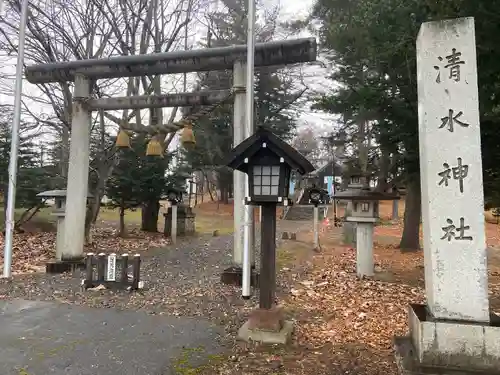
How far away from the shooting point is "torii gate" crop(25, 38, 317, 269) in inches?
298

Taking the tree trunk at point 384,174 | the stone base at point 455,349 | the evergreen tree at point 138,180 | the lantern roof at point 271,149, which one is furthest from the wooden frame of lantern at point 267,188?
the evergreen tree at point 138,180

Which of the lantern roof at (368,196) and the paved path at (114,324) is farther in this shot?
the lantern roof at (368,196)

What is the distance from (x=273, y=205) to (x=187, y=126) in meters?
3.83

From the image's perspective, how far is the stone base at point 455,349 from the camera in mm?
3480

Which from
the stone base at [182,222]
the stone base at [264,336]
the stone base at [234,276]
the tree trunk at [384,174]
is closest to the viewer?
the stone base at [264,336]

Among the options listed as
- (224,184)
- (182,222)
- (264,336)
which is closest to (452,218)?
(264,336)

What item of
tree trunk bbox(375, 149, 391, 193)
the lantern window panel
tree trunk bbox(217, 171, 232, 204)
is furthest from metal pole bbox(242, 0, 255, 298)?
tree trunk bbox(217, 171, 232, 204)

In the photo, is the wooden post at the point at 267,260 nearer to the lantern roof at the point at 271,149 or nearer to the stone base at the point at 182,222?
the lantern roof at the point at 271,149

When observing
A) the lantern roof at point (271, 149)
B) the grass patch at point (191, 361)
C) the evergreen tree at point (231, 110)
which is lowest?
the grass patch at point (191, 361)

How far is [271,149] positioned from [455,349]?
9.88ft

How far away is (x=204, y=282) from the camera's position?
25.7ft

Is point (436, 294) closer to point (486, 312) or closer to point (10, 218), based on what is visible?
point (486, 312)

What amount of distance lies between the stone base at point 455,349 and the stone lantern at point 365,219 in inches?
194

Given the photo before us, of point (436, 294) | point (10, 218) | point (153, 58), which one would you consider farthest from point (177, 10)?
point (436, 294)
